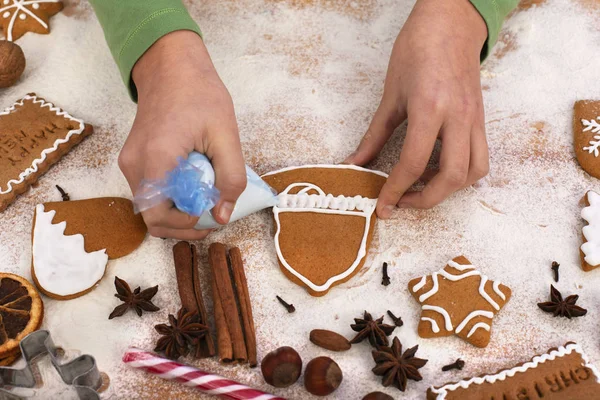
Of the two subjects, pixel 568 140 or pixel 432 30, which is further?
pixel 568 140

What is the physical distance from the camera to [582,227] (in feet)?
6.28

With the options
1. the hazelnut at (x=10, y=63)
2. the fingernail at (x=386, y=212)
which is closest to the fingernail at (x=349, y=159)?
the fingernail at (x=386, y=212)

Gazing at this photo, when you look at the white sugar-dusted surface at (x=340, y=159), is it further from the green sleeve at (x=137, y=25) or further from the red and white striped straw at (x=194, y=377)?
the green sleeve at (x=137, y=25)

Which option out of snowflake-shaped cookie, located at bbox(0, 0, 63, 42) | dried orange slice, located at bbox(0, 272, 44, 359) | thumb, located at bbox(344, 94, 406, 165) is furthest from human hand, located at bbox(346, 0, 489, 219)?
snowflake-shaped cookie, located at bbox(0, 0, 63, 42)

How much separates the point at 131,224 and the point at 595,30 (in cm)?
192

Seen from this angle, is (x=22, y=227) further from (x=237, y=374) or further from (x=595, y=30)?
(x=595, y=30)

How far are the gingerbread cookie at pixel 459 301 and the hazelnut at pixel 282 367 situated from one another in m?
0.37

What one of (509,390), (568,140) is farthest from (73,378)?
(568,140)

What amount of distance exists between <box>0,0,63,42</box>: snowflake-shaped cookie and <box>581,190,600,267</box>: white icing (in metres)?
2.10

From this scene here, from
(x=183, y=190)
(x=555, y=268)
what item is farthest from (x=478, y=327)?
(x=183, y=190)

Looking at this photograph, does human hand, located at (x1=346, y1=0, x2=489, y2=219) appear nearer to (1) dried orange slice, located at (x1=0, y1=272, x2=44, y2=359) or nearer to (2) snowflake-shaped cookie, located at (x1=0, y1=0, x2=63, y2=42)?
(1) dried orange slice, located at (x1=0, y1=272, x2=44, y2=359)

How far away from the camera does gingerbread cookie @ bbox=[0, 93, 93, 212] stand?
78.6 inches

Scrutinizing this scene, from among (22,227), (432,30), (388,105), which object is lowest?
(22,227)

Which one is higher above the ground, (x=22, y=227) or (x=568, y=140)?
(x=568, y=140)
